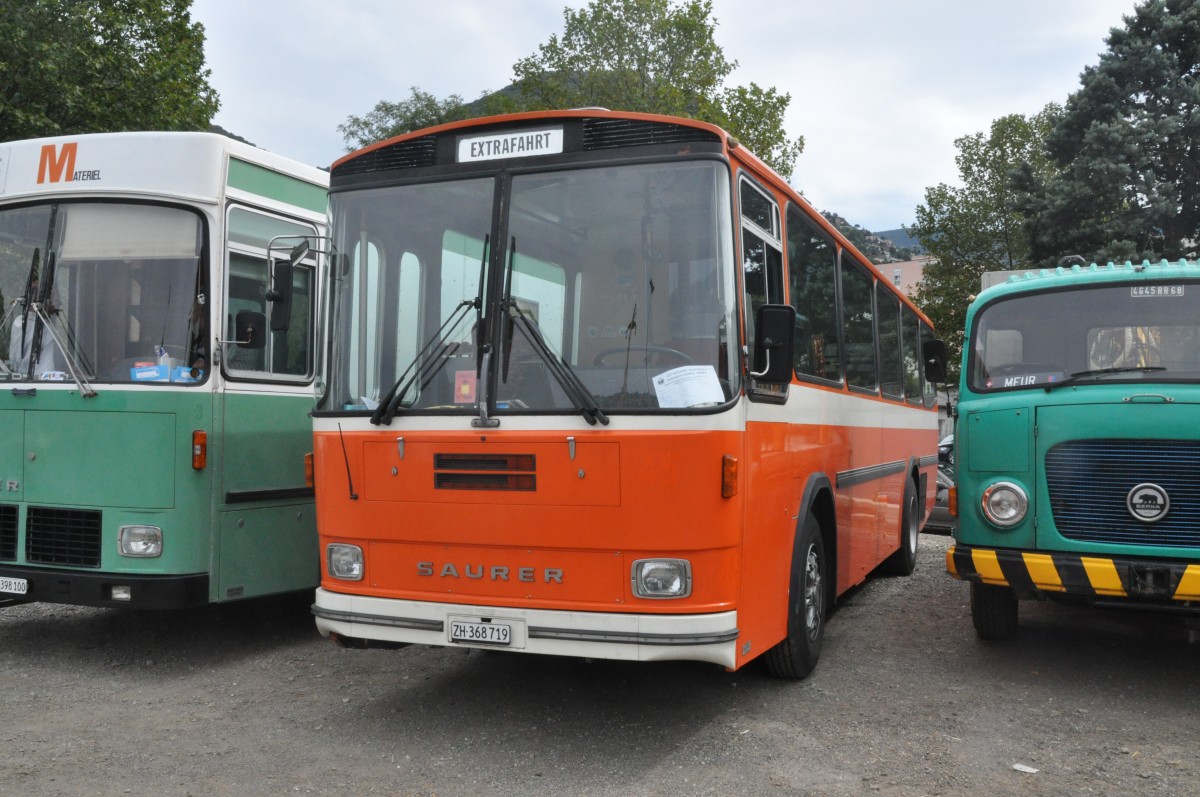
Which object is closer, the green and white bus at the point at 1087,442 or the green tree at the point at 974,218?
the green and white bus at the point at 1087,442

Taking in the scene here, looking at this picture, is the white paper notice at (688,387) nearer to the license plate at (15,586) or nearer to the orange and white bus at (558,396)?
the orange and white bus at (558,396)

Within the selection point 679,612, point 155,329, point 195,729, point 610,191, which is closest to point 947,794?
point 679,612

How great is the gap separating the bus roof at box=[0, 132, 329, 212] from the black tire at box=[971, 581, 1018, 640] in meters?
5.62

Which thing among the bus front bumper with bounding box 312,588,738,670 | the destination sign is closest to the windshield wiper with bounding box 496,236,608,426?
the destination sign

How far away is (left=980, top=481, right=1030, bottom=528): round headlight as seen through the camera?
6.50m

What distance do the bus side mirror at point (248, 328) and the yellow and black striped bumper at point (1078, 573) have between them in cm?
457

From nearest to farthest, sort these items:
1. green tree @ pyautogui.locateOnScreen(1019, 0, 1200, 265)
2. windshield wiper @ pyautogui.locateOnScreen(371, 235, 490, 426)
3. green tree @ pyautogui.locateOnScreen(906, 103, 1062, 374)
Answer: windshield wiper @ pyautogui.locateOnScreen(371, 235, 490, 426) → green tree @ pyautogui.locateOnScreen(1019, 0, 1200, 265) → green tree @ pyautogui.locateOnScreen(906, 103, 1062, 374)

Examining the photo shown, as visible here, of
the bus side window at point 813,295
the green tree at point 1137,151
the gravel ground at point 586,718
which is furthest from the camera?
the green tree at point 1137,151

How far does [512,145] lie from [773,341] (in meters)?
1.65

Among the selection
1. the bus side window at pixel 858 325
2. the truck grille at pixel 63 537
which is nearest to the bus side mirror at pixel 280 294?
the truck grille at pixel 63 537

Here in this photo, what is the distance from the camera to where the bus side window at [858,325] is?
8.34 m

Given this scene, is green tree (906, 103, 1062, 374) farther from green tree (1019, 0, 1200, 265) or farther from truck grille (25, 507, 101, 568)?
truck grille (25, 507, 101, 568)

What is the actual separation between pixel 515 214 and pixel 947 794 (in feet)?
10.9

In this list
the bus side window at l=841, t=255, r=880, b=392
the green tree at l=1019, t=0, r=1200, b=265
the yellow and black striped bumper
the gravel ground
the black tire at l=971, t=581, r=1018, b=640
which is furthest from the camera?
the green tree at l=1019, t=0, r=1200, b=265
